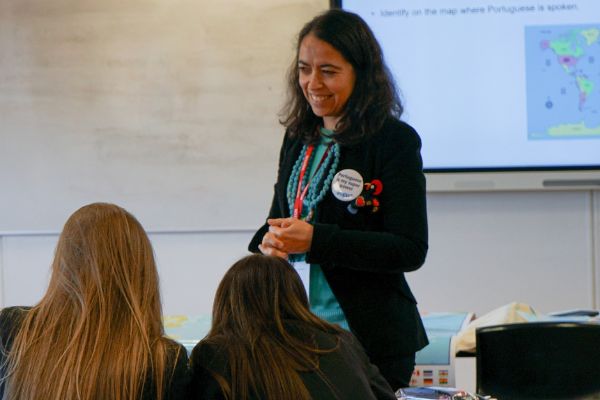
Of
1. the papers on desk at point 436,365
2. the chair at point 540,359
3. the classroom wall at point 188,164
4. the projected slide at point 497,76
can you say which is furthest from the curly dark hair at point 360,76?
the classroom wall at point 188,164

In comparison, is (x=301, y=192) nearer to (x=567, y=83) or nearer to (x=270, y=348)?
(x=270, y=348)

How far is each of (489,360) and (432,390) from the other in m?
0.93

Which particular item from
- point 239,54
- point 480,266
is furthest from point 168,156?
point 480,266

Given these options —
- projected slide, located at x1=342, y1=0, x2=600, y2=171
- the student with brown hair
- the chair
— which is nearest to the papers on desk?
the chair

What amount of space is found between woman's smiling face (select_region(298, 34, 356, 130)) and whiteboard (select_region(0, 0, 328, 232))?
7.28 ft

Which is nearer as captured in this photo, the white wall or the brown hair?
the brown hair

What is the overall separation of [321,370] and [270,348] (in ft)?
0.35

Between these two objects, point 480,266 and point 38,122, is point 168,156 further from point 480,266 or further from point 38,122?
point 480,266

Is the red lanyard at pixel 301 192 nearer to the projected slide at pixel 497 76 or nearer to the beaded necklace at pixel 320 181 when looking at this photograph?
the beaded necklace at pixel 320 181

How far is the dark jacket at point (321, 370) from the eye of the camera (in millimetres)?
1705

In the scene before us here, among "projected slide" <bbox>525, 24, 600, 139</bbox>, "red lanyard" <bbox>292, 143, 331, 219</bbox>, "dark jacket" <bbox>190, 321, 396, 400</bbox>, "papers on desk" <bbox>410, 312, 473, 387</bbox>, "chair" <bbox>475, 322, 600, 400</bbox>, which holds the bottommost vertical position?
"papers on desk" <bbox>410, 312, 473, 387</bbox>

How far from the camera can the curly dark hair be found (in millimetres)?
2201

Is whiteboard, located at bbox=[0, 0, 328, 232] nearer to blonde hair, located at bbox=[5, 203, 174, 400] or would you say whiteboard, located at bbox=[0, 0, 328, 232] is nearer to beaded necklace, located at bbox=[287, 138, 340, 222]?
beaded necklace, located at bbox=[287, 138, 340, 222]

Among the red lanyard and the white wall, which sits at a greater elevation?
the red lanyard
